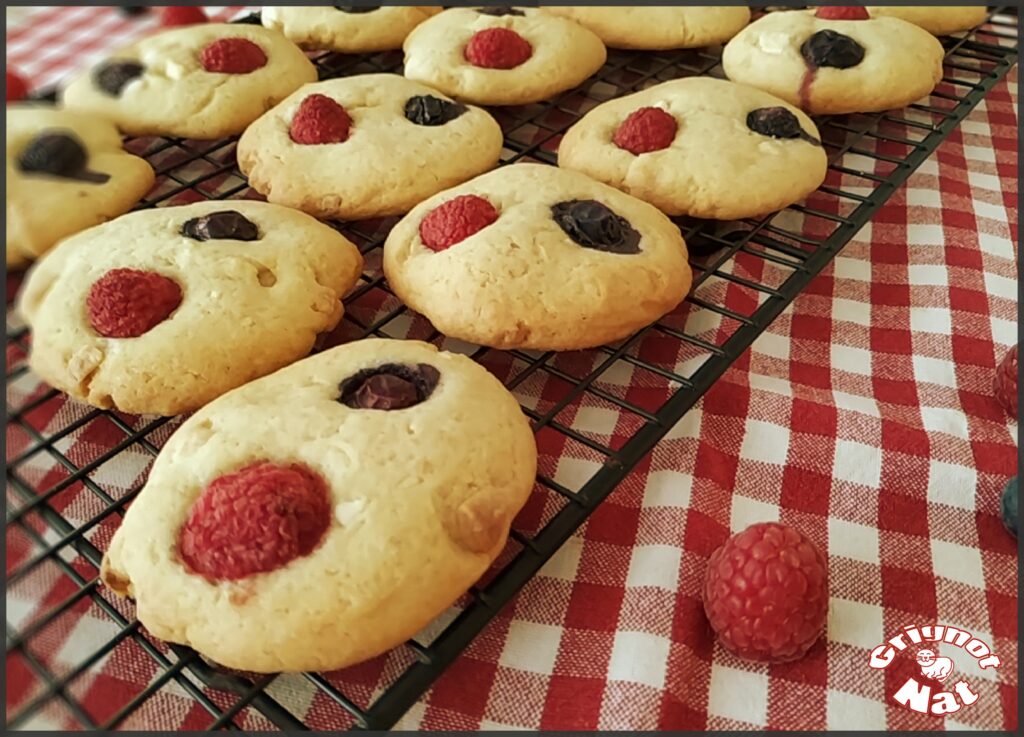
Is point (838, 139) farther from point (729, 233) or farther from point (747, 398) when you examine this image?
point (747, 398)

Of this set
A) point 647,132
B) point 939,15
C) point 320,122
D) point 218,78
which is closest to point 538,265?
point 647,132

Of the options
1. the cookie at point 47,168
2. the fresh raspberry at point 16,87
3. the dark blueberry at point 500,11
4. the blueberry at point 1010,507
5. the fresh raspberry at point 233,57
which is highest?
the fresh raspberry at point 16,87

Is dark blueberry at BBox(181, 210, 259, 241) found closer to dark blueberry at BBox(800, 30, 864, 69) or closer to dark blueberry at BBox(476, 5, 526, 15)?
dark blueberry at BBox(476, 5, 526, 15)

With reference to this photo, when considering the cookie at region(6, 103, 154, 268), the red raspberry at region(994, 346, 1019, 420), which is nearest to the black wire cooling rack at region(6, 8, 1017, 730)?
the cookie at region(6, 103, 154, 268)

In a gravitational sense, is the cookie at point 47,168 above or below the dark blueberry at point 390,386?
above

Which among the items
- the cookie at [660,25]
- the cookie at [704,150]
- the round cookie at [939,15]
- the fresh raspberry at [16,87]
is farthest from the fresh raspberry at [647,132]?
the fresh raspberry at [16,87]

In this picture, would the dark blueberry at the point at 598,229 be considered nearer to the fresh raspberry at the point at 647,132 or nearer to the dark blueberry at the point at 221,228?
the fresh raspberry at the point at 647,132
